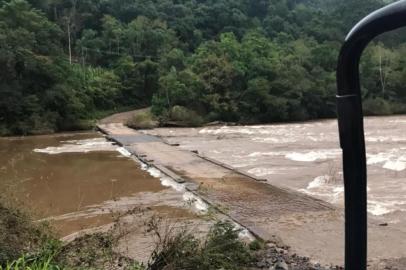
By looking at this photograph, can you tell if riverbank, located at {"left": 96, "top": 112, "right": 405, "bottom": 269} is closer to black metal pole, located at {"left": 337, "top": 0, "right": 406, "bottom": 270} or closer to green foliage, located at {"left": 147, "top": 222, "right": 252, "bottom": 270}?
green foliage, located at {"left": 147, "top": 222, "right": 252, "bottom": 270}

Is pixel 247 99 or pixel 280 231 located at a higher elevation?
pixel 247 99

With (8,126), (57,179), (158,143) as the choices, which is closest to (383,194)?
(57,179)

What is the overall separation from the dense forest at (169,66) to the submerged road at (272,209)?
44.3ft

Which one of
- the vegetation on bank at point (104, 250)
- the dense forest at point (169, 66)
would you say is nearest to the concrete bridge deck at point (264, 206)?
the vegetation on bank at point (104, 250)

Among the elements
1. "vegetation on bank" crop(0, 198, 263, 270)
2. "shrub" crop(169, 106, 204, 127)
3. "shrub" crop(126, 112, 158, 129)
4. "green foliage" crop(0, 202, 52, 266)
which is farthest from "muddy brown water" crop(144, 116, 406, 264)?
"green foliage" crop(0, 202, 52, 266)

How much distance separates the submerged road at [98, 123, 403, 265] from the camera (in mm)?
6641

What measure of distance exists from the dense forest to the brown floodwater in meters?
6.91

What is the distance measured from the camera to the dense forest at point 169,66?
2656cm

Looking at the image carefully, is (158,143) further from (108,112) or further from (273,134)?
(108,112)

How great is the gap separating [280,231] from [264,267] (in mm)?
2091

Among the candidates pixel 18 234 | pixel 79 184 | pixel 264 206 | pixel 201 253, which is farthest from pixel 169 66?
pixel 201 253

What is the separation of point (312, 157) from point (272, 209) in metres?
7.12

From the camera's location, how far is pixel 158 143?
20.4 metres

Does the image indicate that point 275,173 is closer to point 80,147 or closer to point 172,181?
point 172,181
